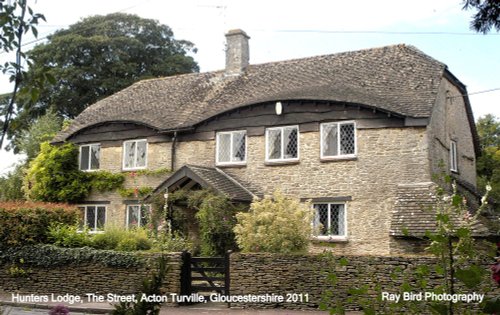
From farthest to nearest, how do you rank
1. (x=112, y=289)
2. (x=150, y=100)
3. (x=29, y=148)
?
(x=29, y=148) < (x=150, y=100) < (x=112, y=289)

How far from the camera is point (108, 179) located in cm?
2338

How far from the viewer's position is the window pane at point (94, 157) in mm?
24547

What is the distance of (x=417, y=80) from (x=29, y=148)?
2467 cm

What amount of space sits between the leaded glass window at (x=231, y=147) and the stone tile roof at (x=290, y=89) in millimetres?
1084

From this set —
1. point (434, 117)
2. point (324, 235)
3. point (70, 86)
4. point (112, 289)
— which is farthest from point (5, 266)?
point (70, 86)

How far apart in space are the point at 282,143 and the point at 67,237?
28.3 feet

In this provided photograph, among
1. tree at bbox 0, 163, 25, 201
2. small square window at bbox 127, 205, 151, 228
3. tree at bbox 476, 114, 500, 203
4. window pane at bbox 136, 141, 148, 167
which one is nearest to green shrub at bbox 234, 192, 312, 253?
small square window at bbox 127, 205, 151, 228

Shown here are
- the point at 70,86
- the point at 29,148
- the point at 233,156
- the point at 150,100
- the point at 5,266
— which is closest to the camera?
the point at 5,266

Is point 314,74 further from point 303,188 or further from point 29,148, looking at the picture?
point 29,148

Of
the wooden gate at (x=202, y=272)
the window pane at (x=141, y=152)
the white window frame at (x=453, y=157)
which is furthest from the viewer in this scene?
the window pane at (x=141, y=152)

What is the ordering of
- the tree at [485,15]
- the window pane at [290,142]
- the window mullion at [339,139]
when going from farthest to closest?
the window pane at [290,142], the window mullion at [339,139], the tree at [485,15]

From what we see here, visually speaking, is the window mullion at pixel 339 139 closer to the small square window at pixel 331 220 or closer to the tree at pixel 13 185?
the small square window at pixel 331 220

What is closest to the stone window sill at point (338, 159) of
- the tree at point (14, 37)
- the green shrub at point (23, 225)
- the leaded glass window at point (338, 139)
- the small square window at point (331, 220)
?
the leaded glass window at point (338, 139)

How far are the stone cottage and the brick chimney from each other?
2.0 inches
